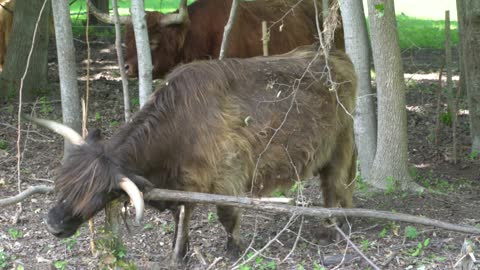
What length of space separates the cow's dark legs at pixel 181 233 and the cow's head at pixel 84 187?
819 millimetres

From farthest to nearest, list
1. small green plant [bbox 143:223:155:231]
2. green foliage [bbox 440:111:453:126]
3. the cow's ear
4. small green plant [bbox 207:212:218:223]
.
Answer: green foliage [bbox 440:111:453:126], small green plant [bbox 207:212:218:223], small green plant [bbox 143:223:155:231], the cow's ear

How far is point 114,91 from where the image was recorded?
12969mm

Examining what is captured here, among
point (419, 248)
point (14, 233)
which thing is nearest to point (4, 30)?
point (14, 233)

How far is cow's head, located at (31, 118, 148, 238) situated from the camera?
5.82 meters

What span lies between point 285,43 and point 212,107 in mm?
4957

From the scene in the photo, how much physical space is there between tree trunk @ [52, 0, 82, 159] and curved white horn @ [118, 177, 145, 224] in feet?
8.61

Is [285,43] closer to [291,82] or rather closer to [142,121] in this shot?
[291,82]

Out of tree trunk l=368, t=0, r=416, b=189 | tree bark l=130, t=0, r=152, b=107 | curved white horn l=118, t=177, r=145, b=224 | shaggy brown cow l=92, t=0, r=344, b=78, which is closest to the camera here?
curved white horn l=118, t=177, r=145, b=224

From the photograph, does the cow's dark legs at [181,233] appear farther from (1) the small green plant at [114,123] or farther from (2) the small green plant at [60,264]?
(1) the small green plant at [114,123]

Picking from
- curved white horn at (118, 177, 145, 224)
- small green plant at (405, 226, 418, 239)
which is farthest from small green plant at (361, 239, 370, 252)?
curved white horn at (118, 177, 145, 224)

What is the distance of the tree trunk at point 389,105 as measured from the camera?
8148 mm

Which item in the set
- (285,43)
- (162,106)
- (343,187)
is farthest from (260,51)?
(162,106)

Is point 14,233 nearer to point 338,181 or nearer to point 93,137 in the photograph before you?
point 93,137

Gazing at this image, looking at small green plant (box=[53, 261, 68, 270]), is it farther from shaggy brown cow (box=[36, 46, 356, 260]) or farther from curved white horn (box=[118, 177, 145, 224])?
curved white horn (box=[118, 177, 145, 224])
